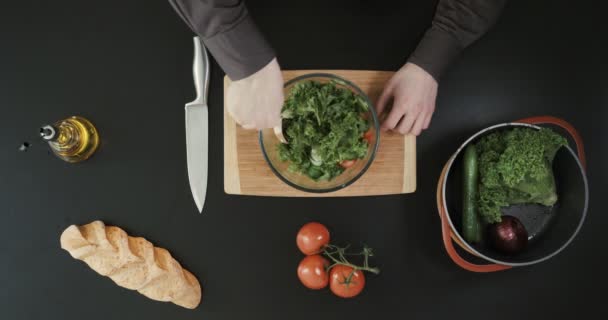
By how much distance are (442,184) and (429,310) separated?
1.35 ft

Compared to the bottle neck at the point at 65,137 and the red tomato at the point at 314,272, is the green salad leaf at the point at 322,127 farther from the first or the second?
the bottle neck at the point at 65,137

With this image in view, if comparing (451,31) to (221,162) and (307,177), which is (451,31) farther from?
(221,162)

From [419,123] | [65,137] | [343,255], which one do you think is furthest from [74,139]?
[419,123]

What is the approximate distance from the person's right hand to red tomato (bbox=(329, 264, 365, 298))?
0.47m

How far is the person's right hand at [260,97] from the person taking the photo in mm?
792

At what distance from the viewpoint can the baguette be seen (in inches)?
40.2

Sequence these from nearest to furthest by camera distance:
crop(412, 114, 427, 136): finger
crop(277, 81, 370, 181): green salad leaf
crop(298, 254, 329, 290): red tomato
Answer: crop(277, 81, 370, 181): green salad leaf
crop(412, 114, 427, 136): finger
crop(298, 254, 329, 290): red tomato

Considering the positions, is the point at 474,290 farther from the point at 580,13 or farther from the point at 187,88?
the point at 187,88

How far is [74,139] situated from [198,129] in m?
0.33

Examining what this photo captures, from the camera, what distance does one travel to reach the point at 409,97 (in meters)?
0.90

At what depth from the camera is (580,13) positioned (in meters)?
1.05

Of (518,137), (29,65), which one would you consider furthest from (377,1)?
(29,65)

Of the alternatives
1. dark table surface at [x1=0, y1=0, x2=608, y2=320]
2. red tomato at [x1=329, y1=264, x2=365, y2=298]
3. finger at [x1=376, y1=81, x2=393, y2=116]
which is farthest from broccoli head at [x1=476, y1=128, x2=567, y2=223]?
red tomato at [x1=329, y1=264, x2=365, y2=298]

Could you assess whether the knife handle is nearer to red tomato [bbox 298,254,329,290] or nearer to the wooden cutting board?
the wooden cutting board
